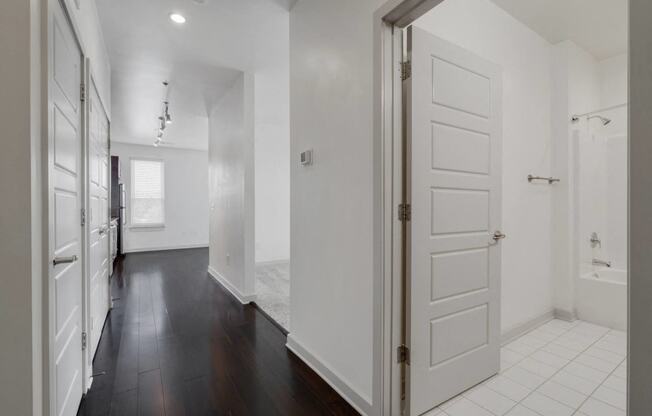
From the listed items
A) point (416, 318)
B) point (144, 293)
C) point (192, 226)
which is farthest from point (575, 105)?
point (192, 226)

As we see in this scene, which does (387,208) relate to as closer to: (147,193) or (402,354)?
(402,354)

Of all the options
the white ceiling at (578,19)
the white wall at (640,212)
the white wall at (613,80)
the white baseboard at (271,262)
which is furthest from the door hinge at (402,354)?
the white baseboard at (271,262)

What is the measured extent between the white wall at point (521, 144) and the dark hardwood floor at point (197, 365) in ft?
6.40

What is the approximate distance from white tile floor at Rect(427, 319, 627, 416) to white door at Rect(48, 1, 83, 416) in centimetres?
200

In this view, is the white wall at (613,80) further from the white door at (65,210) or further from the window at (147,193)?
the window at (147,193)

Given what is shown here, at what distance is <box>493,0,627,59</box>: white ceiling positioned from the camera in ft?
8.15

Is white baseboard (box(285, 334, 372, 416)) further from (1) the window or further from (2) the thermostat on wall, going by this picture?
(1) the window

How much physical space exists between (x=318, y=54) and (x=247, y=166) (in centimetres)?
187

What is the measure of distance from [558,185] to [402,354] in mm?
2721

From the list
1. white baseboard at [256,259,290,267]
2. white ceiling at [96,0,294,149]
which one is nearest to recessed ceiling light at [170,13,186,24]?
white ceiling at [96,0,294,149]

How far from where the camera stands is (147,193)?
7758mm

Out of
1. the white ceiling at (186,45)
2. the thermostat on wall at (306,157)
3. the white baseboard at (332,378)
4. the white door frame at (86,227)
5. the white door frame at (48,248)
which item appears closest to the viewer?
the white door frame at (48,248)

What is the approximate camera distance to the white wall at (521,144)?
2447 millimetres

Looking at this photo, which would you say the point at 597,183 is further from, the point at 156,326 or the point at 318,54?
the point at 156,326
